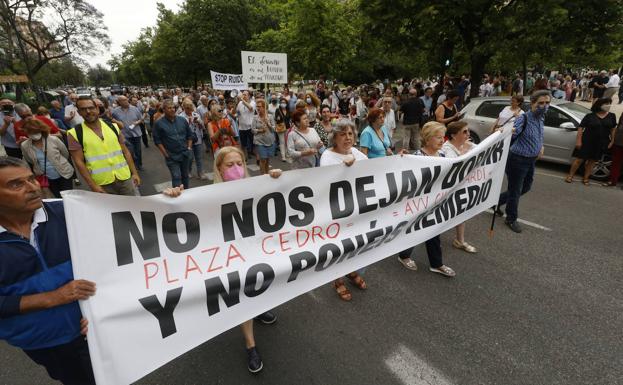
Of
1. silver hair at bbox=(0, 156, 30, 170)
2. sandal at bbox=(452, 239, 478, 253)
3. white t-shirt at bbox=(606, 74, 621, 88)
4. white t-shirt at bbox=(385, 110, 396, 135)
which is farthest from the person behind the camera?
white t-shirt at bbox=(606, 74, 621, 88)

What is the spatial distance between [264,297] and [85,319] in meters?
1.02

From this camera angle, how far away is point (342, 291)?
3371 millimetres

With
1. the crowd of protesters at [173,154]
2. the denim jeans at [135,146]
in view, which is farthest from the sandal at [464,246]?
the denim jeans at [135,146]

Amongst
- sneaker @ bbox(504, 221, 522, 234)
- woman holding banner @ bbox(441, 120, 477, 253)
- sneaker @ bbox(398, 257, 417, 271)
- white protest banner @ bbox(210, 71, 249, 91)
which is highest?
white protest banner @ bbox(210, 71, 249, 91)

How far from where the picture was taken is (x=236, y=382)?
240cm

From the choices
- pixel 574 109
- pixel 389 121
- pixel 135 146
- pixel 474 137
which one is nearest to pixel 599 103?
pixel 574 109

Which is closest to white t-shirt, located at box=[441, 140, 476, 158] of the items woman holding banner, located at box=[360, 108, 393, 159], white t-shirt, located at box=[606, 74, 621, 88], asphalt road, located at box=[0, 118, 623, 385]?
woman holding banner, located at box=[360, 108, 393, 159]

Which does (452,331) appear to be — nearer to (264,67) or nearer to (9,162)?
(9,162)

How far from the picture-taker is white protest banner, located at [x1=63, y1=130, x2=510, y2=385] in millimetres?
1709

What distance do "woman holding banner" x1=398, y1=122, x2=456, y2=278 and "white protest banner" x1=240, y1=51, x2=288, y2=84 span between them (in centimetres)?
699

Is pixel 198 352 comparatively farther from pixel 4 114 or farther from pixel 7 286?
pixel 4 114

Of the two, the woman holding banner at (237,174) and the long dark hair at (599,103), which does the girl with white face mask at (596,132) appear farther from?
the woman holding banner at (237,174)

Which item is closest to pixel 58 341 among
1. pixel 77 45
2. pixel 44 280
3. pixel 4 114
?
pixel 44 280

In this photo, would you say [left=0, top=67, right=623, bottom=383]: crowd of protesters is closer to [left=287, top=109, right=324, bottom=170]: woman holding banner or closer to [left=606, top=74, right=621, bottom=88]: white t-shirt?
[left=287, top=109, right=324, bottom=170]: woman holding banner
